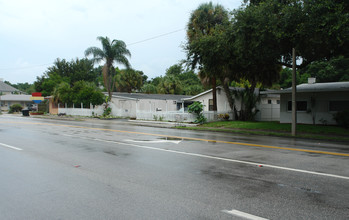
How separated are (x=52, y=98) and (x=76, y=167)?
1665 inches

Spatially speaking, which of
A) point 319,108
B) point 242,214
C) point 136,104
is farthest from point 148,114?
point 242,214

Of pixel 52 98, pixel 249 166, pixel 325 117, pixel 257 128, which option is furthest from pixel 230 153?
pixel 52 98

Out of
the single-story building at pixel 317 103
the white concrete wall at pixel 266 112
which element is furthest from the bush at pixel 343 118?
the white concrete wall at pixel 266 112

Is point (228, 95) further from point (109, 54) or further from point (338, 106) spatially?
point (109, 54)

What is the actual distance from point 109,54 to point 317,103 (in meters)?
25.2

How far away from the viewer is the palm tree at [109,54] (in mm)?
36000

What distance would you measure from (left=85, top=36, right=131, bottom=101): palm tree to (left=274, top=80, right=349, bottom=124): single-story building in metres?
21.2

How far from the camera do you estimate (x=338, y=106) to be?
2214cm

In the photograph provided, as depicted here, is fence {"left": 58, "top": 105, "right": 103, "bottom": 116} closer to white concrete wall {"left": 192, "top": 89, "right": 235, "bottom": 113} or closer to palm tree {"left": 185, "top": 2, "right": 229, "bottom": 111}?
white concrete wall {"left": 192, "top": 89, "right": 235, "bottom": 113}

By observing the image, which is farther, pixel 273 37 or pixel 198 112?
pixel 198 112

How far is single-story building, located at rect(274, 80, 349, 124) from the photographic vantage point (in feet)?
71.7

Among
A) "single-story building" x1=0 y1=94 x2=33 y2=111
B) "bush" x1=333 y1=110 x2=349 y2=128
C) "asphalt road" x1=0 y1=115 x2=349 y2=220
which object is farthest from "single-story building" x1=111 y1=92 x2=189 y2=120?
"single-story building" x1=0 y1=94 x2=33 y2=111

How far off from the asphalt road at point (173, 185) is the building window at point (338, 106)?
14723mm

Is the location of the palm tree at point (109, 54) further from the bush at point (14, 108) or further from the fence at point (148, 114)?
the bush at point (14, 108)
